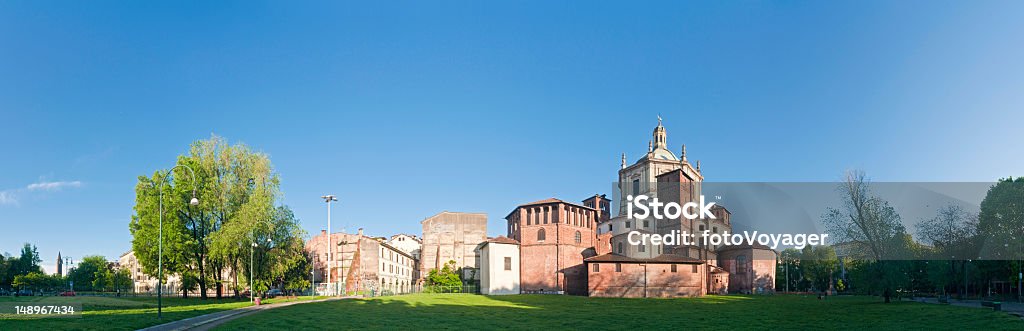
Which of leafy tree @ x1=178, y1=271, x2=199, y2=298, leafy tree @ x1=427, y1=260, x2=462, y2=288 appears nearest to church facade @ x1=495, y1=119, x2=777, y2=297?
leafy tree @ x1=427, y1=260, x2=462, y2=288

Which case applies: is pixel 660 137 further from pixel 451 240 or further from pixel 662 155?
pixel 451 240

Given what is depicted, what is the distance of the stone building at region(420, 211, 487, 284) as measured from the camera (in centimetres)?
9480

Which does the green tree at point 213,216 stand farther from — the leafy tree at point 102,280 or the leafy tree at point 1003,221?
the leafy tree at point 102,280

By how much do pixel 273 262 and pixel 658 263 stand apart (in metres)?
42.9

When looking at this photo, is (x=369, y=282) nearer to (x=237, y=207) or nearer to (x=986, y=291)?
(x=237, y=207)

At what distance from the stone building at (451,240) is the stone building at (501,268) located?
18858mm

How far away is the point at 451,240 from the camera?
95562mm

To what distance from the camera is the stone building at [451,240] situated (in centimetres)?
9480

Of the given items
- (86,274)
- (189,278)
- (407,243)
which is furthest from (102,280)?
(189,278)

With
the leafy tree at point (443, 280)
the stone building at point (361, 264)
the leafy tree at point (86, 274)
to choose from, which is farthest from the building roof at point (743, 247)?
the leafy tree at point (86, 274)

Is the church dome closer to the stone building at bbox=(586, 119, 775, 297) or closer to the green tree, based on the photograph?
the stone building at bbox=(586, 119, 775, 297)

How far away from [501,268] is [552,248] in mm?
6740

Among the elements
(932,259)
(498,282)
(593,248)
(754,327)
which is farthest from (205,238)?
(932,259)

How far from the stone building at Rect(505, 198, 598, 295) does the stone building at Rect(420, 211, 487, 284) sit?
1953 centimetres
